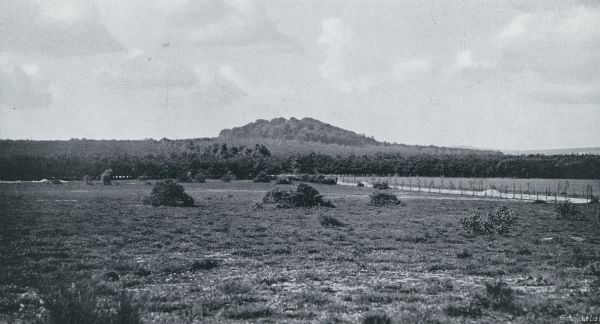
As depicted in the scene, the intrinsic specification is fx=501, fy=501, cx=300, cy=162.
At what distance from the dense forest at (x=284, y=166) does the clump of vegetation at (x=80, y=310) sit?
326 ft

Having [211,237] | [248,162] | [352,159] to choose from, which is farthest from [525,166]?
[211,237]

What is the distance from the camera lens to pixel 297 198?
48719 mm

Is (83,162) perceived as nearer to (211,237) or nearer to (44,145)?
(44,145)

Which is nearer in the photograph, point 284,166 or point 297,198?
point 297,198

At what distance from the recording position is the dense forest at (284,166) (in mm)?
101625

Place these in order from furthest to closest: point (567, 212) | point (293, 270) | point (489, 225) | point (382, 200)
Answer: point (382, 200) < point (567, 212) < point (489, 225) < point (293, 270)

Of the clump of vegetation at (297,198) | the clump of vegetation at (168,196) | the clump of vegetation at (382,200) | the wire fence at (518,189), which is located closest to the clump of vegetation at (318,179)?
the wire fence at (518,189)

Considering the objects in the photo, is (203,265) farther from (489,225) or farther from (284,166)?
(284,166)

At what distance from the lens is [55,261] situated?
58.2ft

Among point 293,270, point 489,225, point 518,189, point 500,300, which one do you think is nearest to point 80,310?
point 293,270

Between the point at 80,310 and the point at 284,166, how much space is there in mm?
128400

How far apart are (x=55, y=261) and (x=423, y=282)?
1267cm

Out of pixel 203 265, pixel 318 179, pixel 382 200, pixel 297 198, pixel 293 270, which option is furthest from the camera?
pixel 318 179

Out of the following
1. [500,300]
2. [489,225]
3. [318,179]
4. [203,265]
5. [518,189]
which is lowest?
[203,265]
